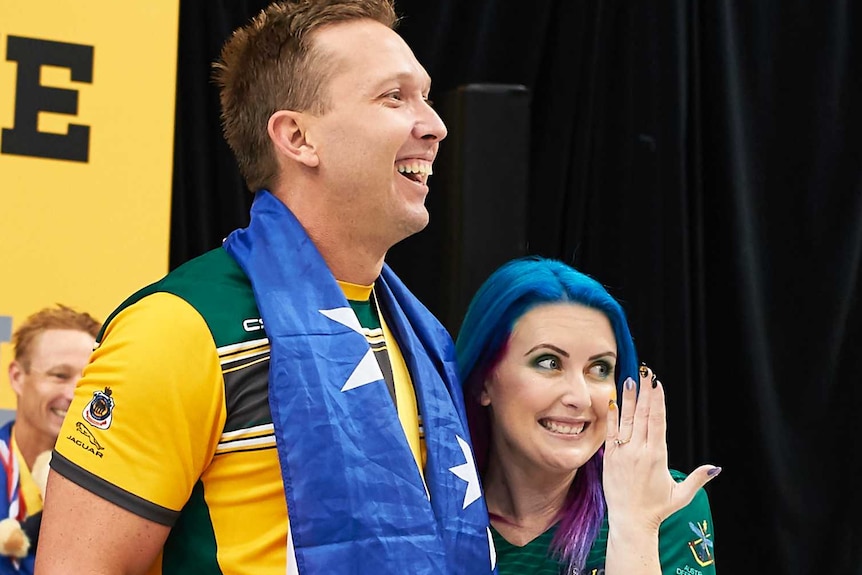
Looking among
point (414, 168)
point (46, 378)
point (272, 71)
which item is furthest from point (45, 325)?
point (414, 168)

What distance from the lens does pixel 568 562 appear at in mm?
1986

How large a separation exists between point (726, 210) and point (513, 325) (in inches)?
79.5

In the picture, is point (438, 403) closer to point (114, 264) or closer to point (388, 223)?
point (388, 223)

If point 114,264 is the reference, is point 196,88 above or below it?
above

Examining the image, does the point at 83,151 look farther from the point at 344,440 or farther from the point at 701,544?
the point at 701,544

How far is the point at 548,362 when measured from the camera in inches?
81.7

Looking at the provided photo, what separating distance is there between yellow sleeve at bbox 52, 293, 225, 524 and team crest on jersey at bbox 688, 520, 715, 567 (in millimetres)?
879

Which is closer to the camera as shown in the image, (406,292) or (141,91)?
(406,292)

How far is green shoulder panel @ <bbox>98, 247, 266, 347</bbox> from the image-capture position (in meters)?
1.56

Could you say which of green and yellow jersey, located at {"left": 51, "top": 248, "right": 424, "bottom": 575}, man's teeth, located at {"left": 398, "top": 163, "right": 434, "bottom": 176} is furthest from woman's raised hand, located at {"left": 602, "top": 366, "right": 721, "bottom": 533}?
green and yellow jersey, located at {"left": 51, "top": 248, "right": 424, "bottom": 575}

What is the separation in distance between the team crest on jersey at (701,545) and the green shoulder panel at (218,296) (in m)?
0.85

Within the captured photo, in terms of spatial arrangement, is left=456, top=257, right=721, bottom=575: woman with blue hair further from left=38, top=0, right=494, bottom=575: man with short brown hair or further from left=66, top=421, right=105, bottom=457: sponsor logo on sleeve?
left=66, top=421, right=105, bottom=457: sponsor logo on sleeve

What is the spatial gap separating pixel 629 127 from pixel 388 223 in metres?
2.23

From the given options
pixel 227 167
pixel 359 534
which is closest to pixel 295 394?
pixel 359 534
